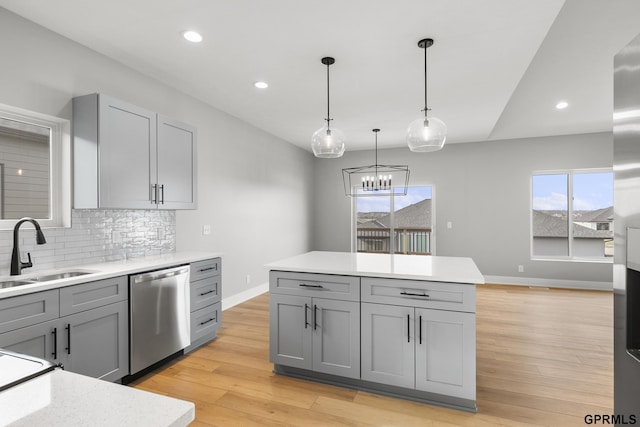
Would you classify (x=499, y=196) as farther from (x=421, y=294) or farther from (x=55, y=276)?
(x=55, y=276)

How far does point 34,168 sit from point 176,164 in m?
1.08

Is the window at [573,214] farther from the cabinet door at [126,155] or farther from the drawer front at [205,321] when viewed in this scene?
the cabinet door at [126,155]

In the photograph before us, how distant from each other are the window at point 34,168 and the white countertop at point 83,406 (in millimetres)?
2292

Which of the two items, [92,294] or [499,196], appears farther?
[499,196]

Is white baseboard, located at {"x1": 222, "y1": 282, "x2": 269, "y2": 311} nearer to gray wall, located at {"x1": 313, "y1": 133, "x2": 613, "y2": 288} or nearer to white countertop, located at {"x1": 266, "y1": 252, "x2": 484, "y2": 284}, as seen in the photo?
white countertop, located at {"x1": 266, "y1": 252, "x2": 484, "y2": 284}

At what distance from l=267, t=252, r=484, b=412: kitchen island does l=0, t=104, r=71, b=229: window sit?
180 cm

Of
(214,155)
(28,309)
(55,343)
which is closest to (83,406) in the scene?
(28,309)

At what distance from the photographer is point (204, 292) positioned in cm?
327

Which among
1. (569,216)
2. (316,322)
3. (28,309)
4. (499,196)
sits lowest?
(316,322)

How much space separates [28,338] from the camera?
6.38 ft

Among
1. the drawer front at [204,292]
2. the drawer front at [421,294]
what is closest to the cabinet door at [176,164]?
the drawer front at [204,292]

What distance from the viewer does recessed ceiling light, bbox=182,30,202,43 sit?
8.39 feet

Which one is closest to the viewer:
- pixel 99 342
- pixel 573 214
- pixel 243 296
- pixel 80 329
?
pixel 80 329

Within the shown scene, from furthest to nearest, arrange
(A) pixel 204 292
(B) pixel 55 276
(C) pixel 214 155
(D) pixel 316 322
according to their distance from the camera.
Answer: (C) pixel 214 155 < (A) pixel 204 292 < (D) pixel 316 322 < (B) pixel 55 276
